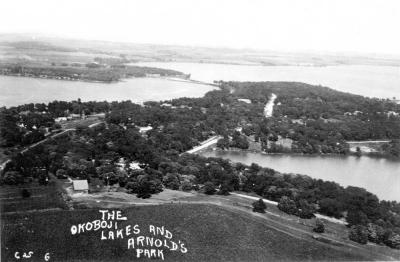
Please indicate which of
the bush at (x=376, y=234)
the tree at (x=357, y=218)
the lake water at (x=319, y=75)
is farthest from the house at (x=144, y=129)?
the lake water at (x=319, y=75)

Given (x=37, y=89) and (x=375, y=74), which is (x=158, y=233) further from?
(x=375, y=74)

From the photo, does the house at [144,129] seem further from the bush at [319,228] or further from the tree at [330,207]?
the bush at [319,228]

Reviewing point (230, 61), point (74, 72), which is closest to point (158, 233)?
point (74, 72)

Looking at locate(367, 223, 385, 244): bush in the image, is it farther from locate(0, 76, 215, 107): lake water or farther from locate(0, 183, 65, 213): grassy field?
locate(0, 76, 215, 107): lake water

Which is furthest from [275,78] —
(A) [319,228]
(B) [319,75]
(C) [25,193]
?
(C) [25,193]

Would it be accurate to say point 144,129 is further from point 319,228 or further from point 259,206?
point 319,228

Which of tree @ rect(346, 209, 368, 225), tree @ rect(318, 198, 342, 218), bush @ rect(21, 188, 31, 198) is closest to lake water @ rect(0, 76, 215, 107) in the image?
bush @ rect(21, 188, 31, 198)
